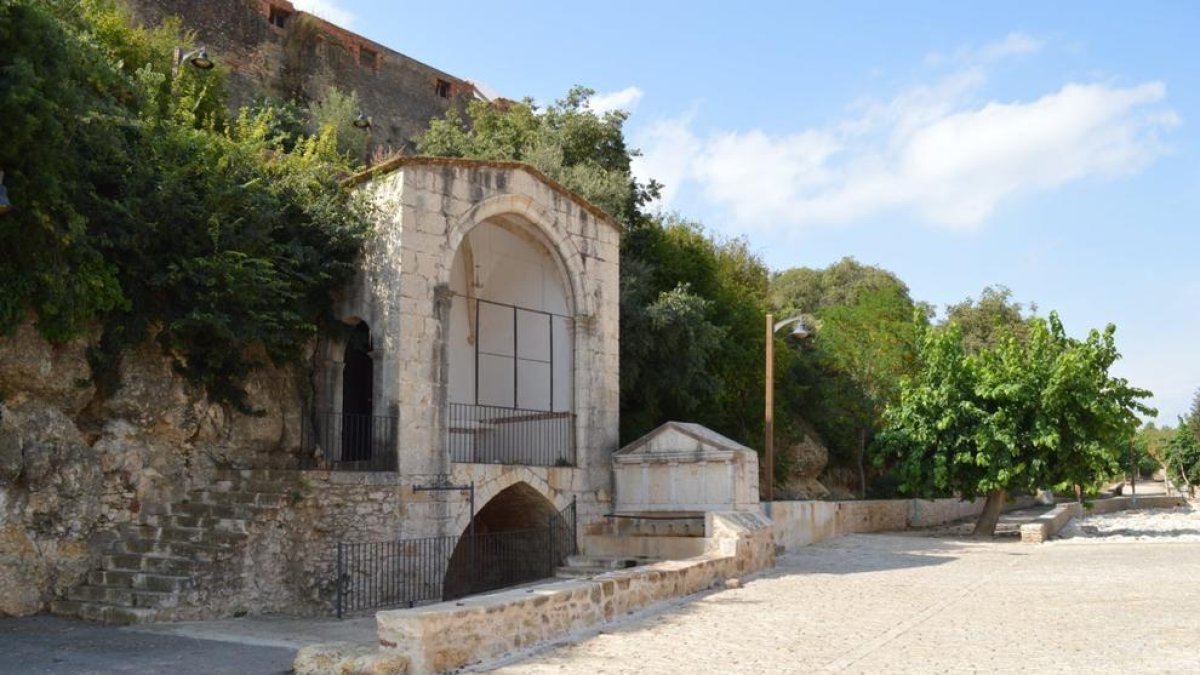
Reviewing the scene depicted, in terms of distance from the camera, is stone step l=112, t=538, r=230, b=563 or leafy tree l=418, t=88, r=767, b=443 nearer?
stone step l=112, t=538, r=230, b=563

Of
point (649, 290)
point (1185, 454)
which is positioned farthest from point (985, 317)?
point (649, 290)

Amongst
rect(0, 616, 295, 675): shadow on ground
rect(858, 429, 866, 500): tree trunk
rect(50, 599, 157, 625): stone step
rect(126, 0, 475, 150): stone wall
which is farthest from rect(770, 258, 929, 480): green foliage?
rect(0, 616, 295, 675): shadow on ground

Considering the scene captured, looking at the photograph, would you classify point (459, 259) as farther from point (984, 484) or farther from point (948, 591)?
point (984, 484)

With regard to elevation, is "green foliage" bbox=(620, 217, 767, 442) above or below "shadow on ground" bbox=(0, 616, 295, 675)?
above

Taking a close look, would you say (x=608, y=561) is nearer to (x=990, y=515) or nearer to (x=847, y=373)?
(x=990, y=515)

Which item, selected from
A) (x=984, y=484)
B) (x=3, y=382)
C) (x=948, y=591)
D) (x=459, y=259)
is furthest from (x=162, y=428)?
(x=984, y=484)

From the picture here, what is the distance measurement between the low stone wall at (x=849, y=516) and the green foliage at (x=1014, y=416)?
1.51 metres

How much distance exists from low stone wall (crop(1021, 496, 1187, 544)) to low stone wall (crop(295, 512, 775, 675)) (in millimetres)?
11953

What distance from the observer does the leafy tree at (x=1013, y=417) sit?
20.9 meters

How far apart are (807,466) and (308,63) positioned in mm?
18692

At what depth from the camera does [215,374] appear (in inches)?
505

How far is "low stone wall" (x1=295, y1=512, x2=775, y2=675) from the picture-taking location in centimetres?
729

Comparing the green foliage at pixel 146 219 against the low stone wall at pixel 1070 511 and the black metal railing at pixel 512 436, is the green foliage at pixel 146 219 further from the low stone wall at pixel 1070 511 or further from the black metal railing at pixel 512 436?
the low stone wall at pixel 1070 511

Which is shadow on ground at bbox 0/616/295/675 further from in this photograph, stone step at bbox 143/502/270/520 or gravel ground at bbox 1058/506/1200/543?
gravel ground at bbox 1058/506/1200/543
